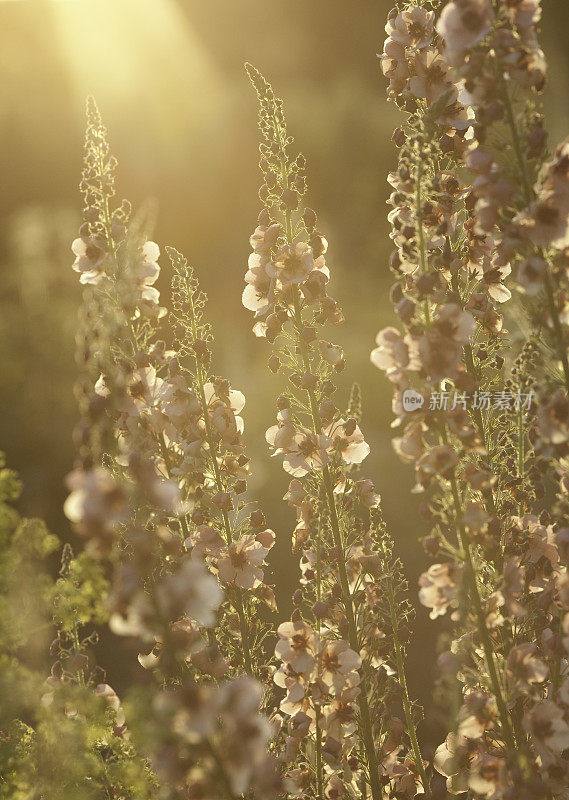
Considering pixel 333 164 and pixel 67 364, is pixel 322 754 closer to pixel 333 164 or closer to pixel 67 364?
pixel 67 364

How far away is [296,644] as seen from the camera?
1.93 meters

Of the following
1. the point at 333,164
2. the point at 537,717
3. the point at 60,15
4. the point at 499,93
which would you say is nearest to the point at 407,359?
the point at 499,93

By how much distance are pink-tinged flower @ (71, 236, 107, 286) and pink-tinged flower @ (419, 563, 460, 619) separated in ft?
3.40

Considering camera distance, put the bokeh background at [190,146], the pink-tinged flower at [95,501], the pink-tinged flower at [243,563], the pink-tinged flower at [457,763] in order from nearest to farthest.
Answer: the pink-tinged flower at [95,501] < the pink-tinged flower at [457,763] < the pink-tinged flower at [243,563] < the bokeh background at [190,146]

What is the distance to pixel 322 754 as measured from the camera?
77.4 inches

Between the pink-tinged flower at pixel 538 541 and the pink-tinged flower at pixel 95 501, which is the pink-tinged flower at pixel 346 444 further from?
the pink-tinged flower at pixel 95 501

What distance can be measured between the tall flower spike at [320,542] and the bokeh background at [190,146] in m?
3.22

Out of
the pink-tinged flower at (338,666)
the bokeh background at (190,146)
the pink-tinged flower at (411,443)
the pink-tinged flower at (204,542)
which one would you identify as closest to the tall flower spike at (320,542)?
the pink-tinged flower at (338,666)

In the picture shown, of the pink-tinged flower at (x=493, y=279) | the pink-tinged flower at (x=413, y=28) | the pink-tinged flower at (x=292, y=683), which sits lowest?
the pink-tinged flower at (x=292, y=683)

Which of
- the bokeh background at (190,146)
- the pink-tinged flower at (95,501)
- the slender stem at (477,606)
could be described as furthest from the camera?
the bokeh background at (190,146)

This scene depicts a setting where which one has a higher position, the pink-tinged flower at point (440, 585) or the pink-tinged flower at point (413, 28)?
the pink-tinged flower at point (413, 28)

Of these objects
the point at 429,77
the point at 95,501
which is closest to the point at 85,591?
the point at 95,501

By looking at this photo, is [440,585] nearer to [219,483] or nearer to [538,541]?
[538,541]

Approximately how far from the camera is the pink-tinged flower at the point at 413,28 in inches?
83.3
